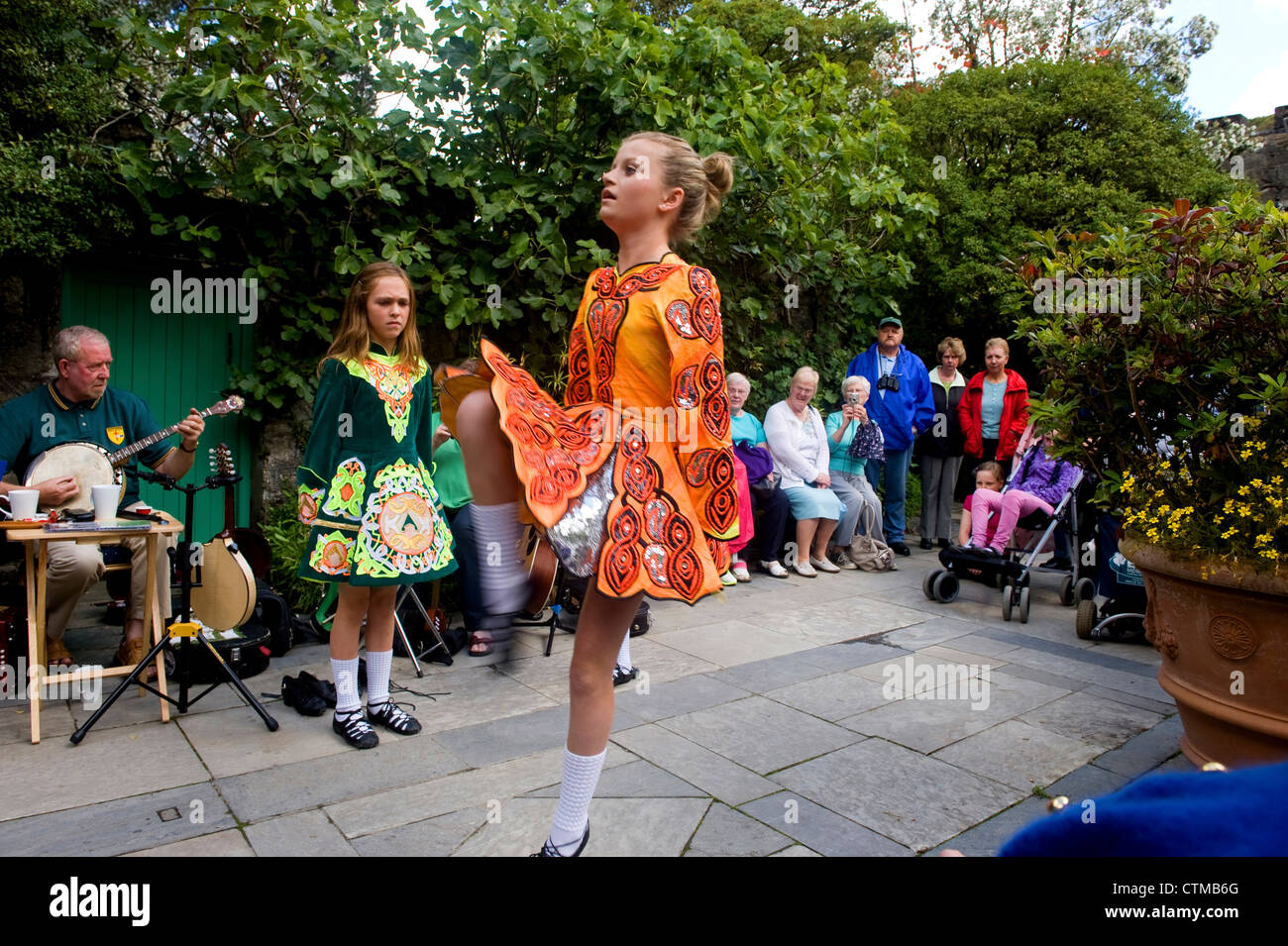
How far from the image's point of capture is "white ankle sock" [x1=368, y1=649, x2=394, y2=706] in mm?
3777

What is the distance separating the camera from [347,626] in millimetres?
3598

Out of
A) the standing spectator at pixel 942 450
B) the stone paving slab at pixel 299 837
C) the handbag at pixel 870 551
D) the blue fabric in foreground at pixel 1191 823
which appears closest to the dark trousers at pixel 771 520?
the handbag at pixel 870 551

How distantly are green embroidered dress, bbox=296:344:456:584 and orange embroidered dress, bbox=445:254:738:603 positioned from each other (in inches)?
57.9

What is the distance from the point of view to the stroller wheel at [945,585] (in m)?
6.53

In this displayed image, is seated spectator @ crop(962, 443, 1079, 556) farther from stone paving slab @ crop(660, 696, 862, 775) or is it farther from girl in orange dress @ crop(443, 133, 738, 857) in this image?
girl in orange dress @ crop(443, 133, 738, 857)

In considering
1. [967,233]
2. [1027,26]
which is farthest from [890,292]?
[1027,26]

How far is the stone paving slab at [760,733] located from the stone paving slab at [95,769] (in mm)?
1972

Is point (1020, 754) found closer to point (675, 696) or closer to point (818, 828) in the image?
point (818, 828)

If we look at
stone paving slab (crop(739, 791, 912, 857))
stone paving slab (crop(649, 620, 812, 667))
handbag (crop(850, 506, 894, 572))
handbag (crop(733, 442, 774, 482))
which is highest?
handbag (crop(733, 442, 774, 482))

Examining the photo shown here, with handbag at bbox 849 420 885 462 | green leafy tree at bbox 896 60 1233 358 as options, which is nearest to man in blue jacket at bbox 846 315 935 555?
handbag at bbox 849 420 885 462

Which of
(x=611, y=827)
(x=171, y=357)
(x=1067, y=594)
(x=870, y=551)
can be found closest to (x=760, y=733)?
(x=611, y=827)
